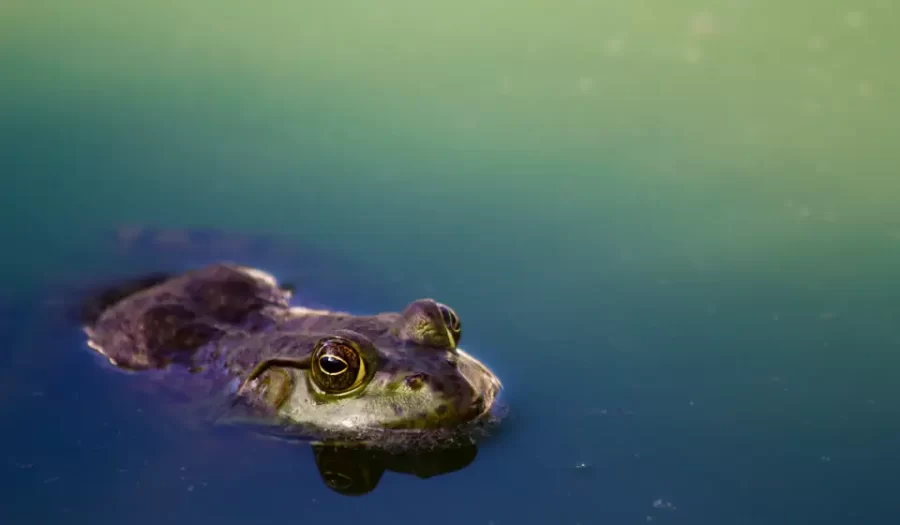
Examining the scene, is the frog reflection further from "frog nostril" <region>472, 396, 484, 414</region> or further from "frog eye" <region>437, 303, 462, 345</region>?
"frog eye" <region>437, 303, 462, 345</region>

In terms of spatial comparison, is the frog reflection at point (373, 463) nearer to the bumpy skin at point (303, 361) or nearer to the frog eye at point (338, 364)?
the bumpy skin at point (303, 361)

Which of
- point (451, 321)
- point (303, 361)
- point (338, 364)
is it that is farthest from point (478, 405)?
point (303, 361)

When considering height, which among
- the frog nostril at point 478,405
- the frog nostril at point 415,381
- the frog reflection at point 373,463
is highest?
the frog nostril at point 415,381

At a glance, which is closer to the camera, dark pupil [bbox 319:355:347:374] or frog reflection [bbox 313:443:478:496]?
frog reflection [bbox 313:443:478:496]

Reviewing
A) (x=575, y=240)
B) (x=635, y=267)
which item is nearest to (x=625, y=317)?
(x=635, y=267)

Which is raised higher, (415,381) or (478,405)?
(415,381)

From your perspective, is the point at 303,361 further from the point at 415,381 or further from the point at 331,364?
the point at 415,381

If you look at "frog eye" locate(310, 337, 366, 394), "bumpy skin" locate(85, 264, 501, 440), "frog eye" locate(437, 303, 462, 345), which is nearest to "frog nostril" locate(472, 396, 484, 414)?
"bumpy skin" locate(85, 264, 501, 440)

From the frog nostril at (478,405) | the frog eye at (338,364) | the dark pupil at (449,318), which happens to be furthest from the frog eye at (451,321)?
the frog eye at (338,364)

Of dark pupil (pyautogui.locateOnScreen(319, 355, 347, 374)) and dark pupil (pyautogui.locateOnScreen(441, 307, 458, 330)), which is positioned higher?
dark pupil (pyautogui.locateOnScreen(441, 307, 458, 330))
